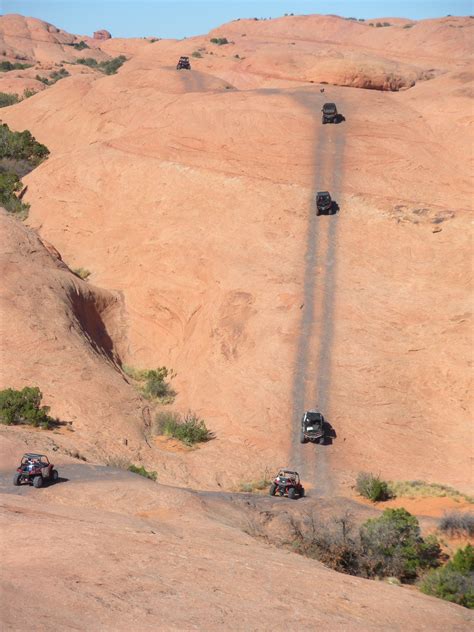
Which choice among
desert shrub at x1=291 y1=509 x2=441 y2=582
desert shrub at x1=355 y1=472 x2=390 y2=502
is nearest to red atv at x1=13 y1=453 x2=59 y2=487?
desert shrub at x1=291 y1=509 x2=441 y2=582

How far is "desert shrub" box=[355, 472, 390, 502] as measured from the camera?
2734cm

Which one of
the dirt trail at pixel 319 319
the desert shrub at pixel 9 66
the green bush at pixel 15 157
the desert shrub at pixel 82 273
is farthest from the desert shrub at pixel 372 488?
the desert shrub at pixel 9 66

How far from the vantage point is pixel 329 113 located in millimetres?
51000

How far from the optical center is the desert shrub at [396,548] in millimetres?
20391

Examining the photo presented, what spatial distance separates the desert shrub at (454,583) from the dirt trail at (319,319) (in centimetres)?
840

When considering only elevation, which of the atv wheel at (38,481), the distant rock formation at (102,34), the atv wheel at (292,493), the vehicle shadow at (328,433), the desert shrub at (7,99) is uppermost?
the distant rock formation at (102,34)

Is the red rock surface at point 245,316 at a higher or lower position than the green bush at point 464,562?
higher

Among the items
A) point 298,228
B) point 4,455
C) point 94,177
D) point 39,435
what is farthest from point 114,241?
point 4,455

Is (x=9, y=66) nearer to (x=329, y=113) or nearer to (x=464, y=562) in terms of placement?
(x=329, y=113)

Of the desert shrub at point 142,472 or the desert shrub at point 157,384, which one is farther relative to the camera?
the desert shrub at point 157,384

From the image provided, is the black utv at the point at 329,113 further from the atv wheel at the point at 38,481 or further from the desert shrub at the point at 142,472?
the atv wheel at the point at 38,481

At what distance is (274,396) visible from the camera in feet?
110

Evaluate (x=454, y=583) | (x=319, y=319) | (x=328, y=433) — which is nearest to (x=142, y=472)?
(x=328, y=433)

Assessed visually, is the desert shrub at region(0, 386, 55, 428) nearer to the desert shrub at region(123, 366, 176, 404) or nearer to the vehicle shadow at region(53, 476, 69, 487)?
the desert shrub at region(123, 366, 176, 404)
